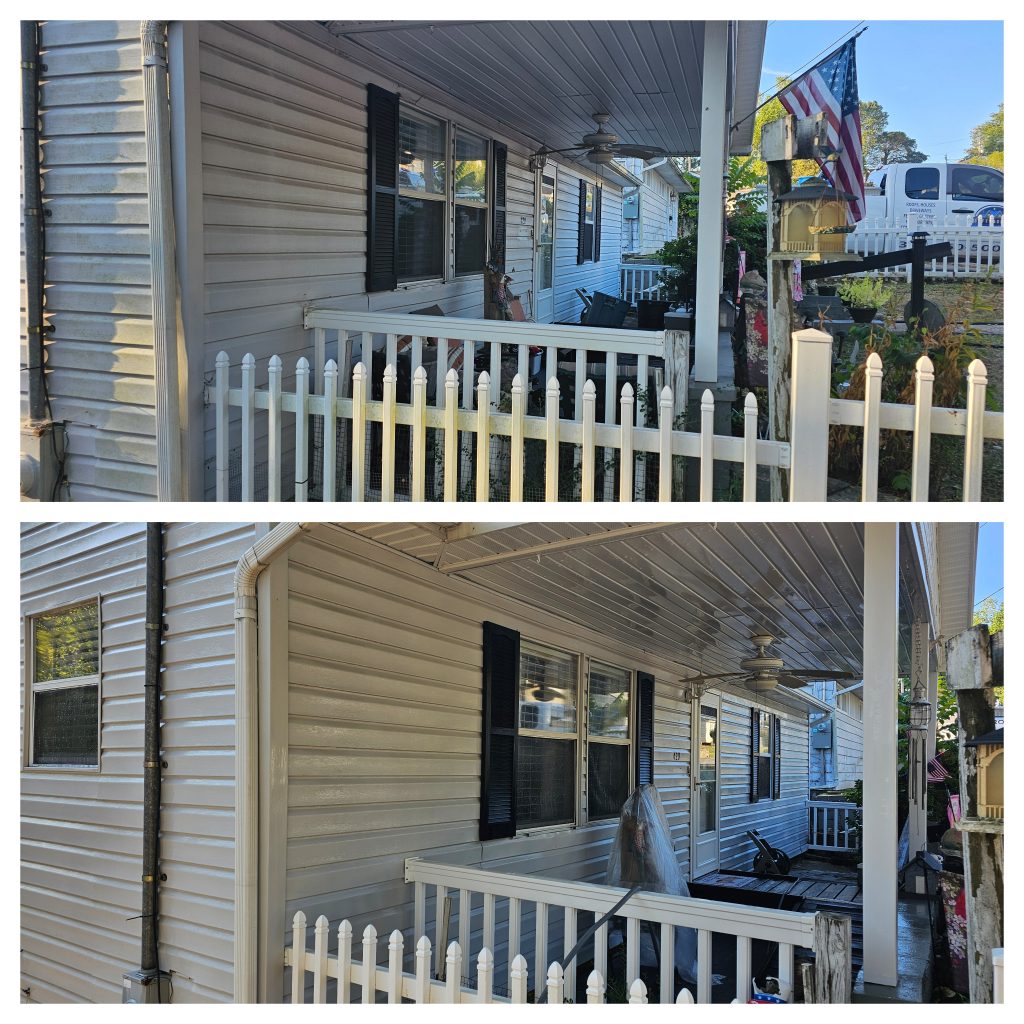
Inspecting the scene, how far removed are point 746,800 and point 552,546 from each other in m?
9.63

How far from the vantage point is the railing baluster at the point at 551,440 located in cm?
400

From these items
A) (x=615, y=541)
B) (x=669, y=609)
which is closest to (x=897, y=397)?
(x=615, y=541)

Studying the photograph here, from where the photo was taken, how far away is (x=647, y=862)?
638 centimetres

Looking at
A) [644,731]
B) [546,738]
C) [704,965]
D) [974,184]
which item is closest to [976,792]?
[704,965]

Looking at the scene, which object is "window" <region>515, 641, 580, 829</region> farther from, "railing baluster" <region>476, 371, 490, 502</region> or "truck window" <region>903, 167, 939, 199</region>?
"truck window" <region>903, 167, 939, 199</region>

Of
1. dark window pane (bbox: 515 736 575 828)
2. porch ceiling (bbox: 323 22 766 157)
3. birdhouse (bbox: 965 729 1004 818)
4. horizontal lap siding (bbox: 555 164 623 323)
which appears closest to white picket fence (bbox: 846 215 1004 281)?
porch ceiling (bbox: 323 22 766 157)

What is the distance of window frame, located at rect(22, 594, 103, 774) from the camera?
488 cm

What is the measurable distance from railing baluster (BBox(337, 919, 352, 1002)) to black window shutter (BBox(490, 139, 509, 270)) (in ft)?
21.3

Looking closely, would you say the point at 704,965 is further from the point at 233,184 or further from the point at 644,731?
the point at 644,731

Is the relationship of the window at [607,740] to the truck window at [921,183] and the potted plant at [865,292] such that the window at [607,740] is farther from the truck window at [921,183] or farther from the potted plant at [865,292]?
the truck window at [921,183]

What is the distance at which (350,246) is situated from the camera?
5895 millimetres

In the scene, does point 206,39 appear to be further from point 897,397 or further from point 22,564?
point 897,397
